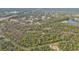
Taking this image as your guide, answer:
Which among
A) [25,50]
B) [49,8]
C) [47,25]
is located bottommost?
[25,50]

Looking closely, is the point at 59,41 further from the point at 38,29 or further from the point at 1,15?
the point at 1,15

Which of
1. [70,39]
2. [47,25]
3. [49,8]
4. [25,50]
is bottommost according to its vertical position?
[25,50]

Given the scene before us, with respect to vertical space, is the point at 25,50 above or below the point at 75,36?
below
